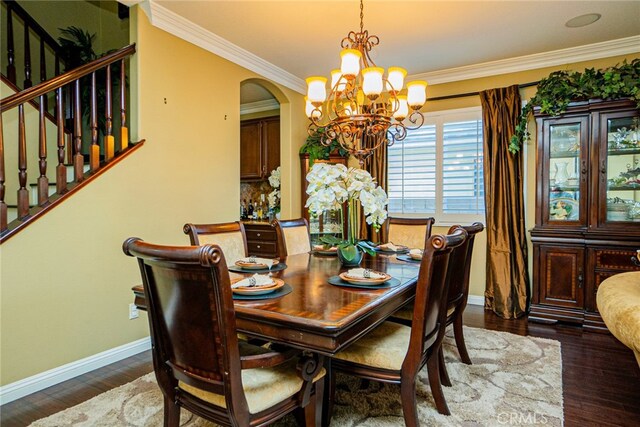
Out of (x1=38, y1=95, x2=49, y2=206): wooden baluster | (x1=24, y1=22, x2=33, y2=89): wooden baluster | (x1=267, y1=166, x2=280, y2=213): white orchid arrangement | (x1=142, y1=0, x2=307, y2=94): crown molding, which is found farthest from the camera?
(x1=267, y1=166, x2=280, y2=213): white orchid arrangement

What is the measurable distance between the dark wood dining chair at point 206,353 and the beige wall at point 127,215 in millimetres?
1429

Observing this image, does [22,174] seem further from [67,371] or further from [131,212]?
[67,371]

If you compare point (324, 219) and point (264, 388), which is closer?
point (264, 388)

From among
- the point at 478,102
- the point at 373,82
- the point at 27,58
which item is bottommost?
the point at 373,82

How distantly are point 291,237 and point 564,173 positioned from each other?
2758 mm

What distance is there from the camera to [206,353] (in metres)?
1.25

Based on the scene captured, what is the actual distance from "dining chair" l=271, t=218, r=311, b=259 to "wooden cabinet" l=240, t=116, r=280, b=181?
242cm

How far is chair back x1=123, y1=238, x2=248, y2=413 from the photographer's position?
1.14m

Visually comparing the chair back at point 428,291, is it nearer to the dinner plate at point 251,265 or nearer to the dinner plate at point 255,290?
the dinner plate at point 255,290

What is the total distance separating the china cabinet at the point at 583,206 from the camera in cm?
336

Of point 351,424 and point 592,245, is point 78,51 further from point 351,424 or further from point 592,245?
point 592,245

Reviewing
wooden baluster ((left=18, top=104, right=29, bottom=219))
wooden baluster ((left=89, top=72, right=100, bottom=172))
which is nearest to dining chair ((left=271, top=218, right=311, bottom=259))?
wooden baluster ((left=89, top=72, right=100, bottom=172))

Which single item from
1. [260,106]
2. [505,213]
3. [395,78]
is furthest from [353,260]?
[260,106]

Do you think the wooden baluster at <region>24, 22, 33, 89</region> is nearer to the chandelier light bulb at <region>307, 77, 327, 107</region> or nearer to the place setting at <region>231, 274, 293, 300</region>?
the chandelier light bulb at <region>307, 77, 327, 107</region>
